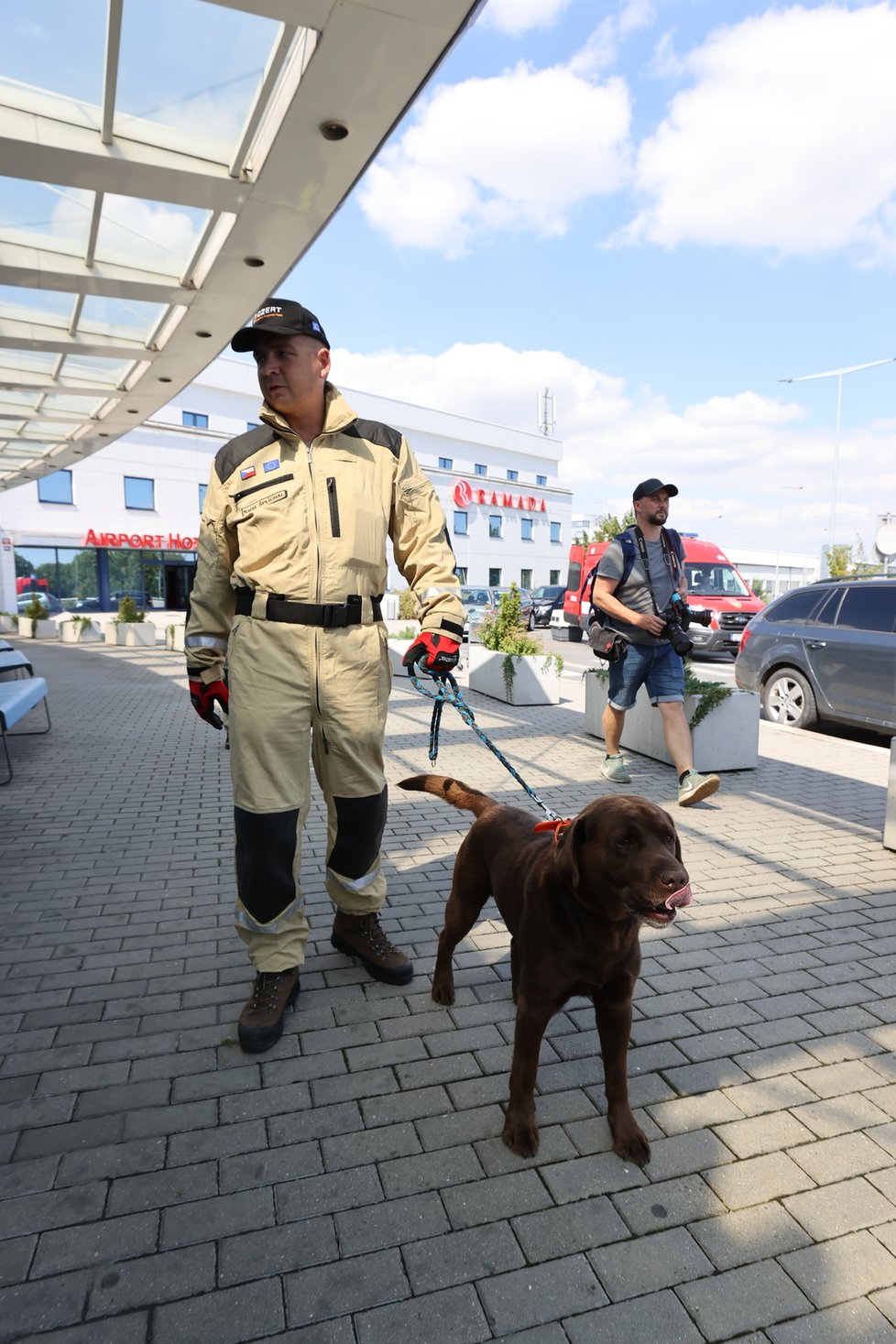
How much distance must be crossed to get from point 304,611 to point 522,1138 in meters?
1.75

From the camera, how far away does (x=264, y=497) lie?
268 cm

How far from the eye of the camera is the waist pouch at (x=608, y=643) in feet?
18.5

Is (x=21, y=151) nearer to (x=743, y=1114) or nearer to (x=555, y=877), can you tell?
(x=555, y=877)

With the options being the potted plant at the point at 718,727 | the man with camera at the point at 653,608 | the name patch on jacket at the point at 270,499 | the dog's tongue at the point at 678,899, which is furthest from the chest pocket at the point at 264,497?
the potted plant at the point at 718,727

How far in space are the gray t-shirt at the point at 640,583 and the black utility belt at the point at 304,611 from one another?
3.29 metres

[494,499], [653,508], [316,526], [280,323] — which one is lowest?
[316,526]

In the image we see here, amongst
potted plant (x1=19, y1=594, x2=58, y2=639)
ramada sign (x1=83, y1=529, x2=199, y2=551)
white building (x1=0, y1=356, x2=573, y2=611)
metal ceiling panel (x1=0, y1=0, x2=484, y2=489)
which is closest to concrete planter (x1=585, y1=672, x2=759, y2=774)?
metal ceiling panel (x1=0, y1=0, x2=484, y2=489)

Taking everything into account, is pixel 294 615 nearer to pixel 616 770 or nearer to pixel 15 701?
pixel 616 770

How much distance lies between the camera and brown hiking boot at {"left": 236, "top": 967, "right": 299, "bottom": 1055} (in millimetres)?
2551

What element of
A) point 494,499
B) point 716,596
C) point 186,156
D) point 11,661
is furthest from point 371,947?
point 494,499

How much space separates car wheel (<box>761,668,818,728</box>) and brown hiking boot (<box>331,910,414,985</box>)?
6886 mm

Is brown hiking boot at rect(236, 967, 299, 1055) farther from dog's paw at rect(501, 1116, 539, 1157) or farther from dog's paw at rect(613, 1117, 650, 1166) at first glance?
dog's paw at rect(613, 1117, 650, 1166)

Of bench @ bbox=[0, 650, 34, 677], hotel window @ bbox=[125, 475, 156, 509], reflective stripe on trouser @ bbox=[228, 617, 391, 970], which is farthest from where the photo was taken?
hotel window @ bbox=[125, 475, 156, 509]

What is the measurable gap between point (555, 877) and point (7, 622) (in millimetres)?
27143
